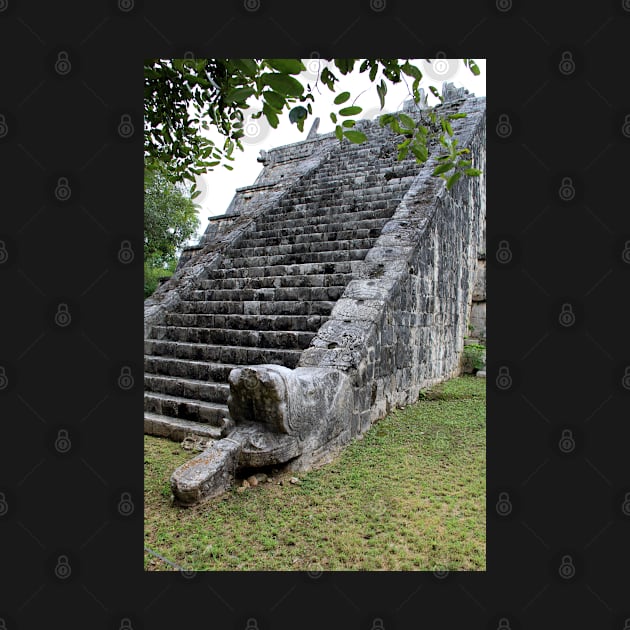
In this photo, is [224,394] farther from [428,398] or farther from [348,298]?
[428,398]

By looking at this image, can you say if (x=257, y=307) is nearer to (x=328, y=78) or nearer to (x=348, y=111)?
(x=328, y=78)

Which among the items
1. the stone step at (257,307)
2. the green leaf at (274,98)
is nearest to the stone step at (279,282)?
the stone step at (257,307)

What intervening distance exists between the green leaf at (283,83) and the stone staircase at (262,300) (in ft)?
7.97

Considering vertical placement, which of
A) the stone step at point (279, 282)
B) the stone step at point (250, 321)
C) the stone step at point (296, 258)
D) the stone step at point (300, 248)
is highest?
the stone step at point (300, 248)

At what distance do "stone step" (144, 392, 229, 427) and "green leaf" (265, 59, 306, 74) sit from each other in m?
3.26

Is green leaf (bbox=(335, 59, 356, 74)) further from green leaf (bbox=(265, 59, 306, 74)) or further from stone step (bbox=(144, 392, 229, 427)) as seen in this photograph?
stone step (bbox=(144, 392, 229, 427))

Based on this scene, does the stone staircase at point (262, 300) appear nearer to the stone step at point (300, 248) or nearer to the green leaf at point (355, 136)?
the stone step at point (300, 248)

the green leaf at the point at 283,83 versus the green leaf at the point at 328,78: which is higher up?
the green leaf at the point at 328,78

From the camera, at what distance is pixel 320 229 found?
6.91 metres

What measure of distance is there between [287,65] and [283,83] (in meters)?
0.07

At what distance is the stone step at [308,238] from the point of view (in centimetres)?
620

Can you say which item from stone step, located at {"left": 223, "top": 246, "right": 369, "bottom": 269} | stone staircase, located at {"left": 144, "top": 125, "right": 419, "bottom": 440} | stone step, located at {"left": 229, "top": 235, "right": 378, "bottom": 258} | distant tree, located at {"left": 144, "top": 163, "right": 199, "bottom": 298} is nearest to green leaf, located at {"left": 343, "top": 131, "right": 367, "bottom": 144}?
stone staircase, located at {"left": 144, "top": 125, "right": 419, "bottom": 440}

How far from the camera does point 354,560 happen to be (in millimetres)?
2199

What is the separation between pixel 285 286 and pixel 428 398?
8.31ft
